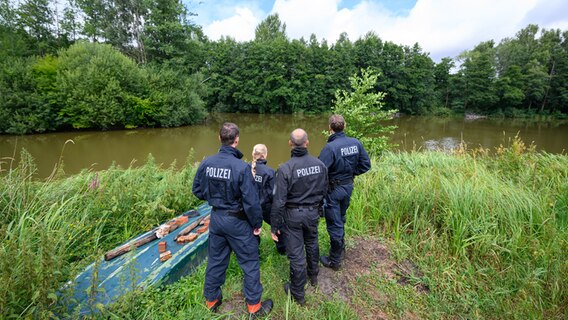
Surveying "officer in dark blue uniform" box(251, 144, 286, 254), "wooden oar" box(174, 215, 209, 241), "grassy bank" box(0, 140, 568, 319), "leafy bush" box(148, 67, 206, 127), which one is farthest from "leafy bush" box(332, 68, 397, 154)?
"leafy bush" box(148, 67, 206, 127)

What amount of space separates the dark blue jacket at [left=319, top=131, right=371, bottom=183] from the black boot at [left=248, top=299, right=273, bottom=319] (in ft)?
4.95

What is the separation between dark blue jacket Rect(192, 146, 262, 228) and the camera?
2387 mm

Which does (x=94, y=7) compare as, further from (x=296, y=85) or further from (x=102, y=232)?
(x=102, y=232)

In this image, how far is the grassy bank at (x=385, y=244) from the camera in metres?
2.24

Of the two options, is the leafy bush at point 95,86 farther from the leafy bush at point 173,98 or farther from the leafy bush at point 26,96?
the leafy bush at point 173,98

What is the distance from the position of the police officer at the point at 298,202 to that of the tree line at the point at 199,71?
18658 mm

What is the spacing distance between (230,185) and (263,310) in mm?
1254

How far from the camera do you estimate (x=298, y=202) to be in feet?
8.68

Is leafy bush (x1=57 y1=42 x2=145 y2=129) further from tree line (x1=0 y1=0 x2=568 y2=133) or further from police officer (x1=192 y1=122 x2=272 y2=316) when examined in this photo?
police officer (x1=192 y1=122 x2=272 y2=316)

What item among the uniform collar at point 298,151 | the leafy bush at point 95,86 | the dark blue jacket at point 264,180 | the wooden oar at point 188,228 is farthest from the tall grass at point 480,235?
the leafy bush at point 95,86

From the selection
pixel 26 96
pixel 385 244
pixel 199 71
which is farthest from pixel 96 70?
Answer: pixel 385 244

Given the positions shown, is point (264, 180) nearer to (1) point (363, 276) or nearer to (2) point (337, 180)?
(2) point (337, 180)

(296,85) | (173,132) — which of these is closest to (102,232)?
(173,132)

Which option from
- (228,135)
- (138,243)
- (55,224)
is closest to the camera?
(228,135)
